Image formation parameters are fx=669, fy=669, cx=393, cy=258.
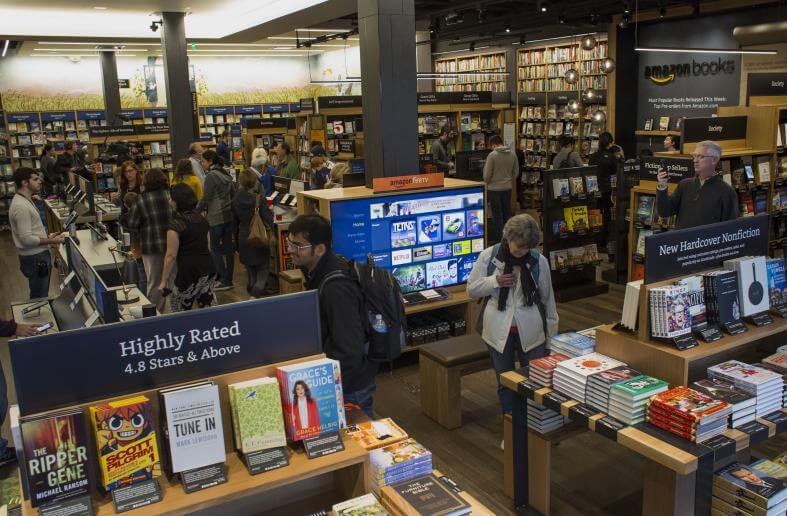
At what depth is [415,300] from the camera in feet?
18.4

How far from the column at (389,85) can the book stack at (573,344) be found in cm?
296

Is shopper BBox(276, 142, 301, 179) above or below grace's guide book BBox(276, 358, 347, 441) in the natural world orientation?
above

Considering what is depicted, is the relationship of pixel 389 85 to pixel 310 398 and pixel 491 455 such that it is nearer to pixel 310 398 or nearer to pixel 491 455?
pixel 491 455

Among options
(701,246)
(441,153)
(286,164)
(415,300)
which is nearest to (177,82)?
(286,164)

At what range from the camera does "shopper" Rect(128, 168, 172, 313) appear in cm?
609

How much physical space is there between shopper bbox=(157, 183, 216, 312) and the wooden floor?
5.08 ft

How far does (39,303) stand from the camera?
507 cm

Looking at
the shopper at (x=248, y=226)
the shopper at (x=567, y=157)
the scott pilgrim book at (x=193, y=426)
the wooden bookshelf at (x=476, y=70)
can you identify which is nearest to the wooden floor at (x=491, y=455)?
the scott pilgrim book at (x=193, y=426)

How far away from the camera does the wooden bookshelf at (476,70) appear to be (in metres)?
17.7

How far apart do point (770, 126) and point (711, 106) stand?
605cm

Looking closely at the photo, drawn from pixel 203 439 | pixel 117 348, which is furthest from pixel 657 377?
pixel 117 348

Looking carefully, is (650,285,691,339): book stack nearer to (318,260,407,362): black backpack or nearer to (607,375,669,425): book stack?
(607,375,669,425): book stack

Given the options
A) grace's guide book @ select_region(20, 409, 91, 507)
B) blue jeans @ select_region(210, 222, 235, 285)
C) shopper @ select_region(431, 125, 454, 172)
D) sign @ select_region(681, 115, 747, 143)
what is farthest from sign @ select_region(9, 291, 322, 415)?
shopper @ select_region(431, 125, 454, 172)

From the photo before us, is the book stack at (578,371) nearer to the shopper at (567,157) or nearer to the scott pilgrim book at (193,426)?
the scott pilgrim book at (193,426)
